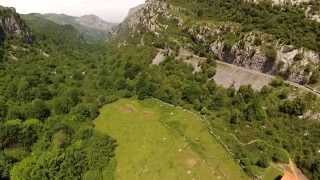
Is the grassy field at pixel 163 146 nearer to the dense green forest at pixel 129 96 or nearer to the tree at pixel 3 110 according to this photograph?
the dense green forest at pixel 129 96

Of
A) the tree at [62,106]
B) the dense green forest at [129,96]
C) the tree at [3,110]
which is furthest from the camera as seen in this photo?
the tree at [62,106]

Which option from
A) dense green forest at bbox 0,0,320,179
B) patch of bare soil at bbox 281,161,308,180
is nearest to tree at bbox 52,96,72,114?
dense green forest at bbox 0,0,320,179

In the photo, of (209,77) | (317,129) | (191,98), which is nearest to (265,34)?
(209,77)

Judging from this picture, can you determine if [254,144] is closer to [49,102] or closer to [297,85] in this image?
[297,85]

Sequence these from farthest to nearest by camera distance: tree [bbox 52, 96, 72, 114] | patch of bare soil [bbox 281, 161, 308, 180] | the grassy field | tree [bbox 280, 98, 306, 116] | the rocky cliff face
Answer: the rocky cliff face, tree [bbox 52, 96, 72, 114], tree [bbox 280, 98, 306, 116], the grassy field, patch of bare soil [bbox 281, 161, 308, 180]

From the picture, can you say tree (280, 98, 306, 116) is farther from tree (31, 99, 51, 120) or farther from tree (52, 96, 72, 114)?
tree (31, 99, 51, 120)

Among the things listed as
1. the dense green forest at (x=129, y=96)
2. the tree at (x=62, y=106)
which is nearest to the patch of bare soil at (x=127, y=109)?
the dense green forest at (x=129, y=96)

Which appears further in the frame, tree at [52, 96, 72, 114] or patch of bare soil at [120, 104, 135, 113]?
tree at [52, 96, 72, 114]
